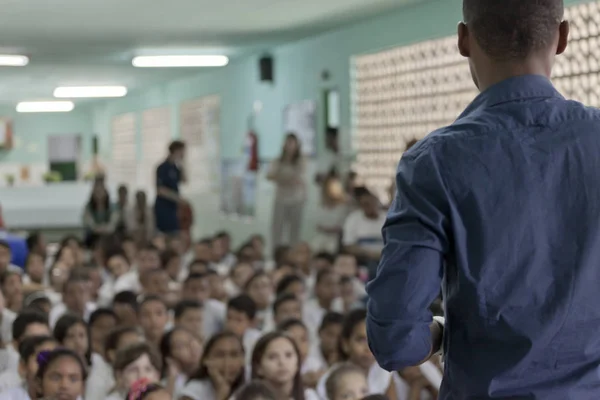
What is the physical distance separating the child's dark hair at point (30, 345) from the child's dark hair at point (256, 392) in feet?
4.14

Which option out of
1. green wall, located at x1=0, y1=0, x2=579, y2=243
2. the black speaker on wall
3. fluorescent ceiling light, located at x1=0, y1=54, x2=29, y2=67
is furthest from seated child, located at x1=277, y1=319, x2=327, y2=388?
fluorescent ceiling light, located at x1=0, y1=54, x2=29, y2=67

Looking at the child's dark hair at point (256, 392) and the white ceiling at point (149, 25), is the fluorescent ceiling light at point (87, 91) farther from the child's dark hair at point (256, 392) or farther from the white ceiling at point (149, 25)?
the child's dark hair at point (256, 392)

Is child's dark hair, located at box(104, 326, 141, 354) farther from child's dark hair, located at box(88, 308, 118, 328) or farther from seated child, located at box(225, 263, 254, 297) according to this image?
seated child, located at box(225, 263, 254, 297)

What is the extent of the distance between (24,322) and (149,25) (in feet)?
20.7

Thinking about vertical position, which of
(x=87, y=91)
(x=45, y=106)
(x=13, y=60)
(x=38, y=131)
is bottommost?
(x=38, y=131)

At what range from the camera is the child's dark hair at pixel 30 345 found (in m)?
5.55

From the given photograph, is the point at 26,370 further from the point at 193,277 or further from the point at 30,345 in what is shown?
the point at 193,277

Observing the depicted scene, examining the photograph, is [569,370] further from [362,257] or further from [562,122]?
[362,257]

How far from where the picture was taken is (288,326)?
21.7ft

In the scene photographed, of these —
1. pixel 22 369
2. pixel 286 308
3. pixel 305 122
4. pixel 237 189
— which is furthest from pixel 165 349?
pixel 237 189

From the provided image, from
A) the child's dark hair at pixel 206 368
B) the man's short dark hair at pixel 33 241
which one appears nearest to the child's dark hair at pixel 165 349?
the child's dark hair at pixel 206 368

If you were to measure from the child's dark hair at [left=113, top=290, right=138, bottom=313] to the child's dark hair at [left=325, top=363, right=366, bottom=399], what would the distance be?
2363 millimetres

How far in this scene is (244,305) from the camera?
7504mm

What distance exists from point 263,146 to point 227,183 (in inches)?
70.2
